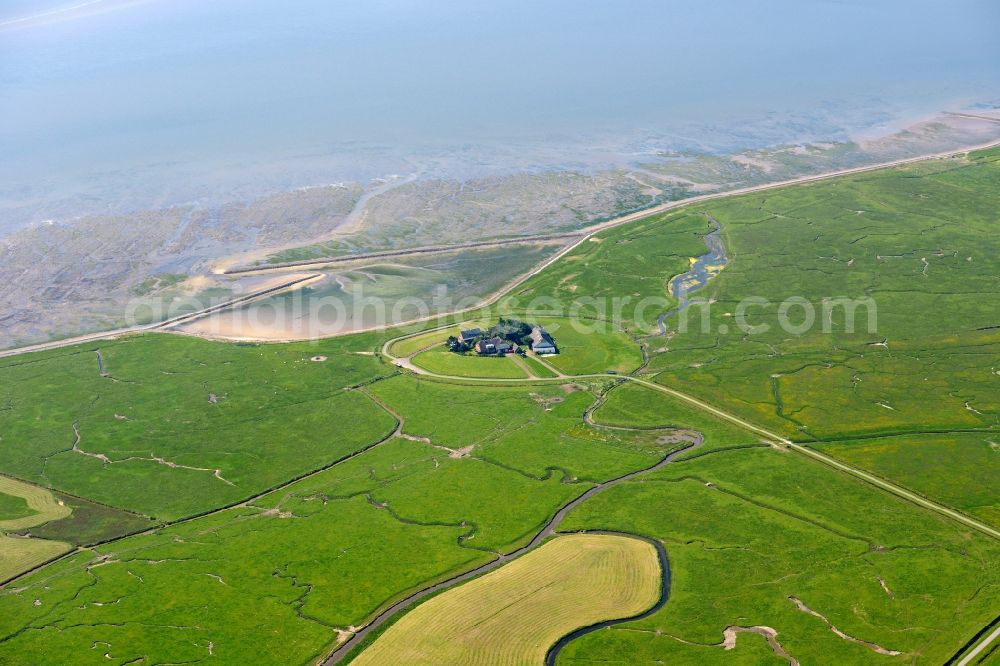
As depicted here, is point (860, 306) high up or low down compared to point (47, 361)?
down

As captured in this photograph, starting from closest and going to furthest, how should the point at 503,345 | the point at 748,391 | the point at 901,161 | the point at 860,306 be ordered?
the point at 748,391
the point at 503,345
the point at 860,306
the point at 901,161

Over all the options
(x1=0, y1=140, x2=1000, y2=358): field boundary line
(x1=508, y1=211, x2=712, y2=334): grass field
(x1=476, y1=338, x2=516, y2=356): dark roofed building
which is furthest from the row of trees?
(x1=0, y1=140, x2=1000, y2=358): field boundary line

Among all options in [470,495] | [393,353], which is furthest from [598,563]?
[393,353]

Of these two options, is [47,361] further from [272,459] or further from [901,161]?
[901,161]

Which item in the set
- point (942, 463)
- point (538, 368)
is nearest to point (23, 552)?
point (538, 368)

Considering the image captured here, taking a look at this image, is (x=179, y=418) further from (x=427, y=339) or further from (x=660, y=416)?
(x=660, y=416)

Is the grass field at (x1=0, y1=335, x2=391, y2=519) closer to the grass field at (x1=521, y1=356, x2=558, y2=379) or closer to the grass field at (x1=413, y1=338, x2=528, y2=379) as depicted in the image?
the grass field at (x1=413, y1=338, x2=528, y2=379)
